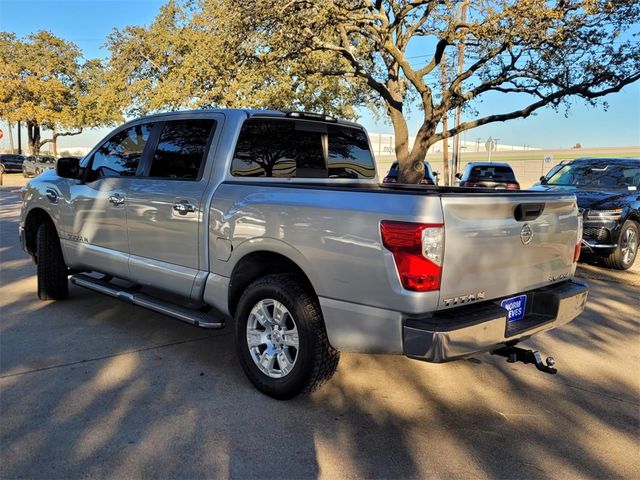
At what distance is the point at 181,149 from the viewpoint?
178 inches

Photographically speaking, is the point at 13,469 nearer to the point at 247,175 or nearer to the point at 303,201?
the point at 303,201

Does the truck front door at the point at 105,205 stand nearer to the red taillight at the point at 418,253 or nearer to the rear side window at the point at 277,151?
the rear side window at the point at 277,151

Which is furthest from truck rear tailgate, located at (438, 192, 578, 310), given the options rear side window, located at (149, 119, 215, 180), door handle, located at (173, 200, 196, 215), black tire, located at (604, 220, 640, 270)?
black tire, located at (604, 220, 640, 270)

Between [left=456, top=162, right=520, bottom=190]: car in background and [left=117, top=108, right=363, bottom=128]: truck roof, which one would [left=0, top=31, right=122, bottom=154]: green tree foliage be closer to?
[left=456, top=162, right=520, bottom=190]: car in background

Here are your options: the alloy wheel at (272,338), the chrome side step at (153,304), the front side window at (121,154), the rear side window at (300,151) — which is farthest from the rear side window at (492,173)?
the alloy wheel at (272,338)

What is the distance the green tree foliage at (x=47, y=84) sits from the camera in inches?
1515

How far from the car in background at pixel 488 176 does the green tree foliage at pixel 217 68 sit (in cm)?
594

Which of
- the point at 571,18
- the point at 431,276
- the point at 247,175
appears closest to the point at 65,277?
the point at 247,175

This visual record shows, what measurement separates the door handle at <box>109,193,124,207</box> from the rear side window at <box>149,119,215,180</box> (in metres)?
0.38

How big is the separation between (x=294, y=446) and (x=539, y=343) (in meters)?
2.94

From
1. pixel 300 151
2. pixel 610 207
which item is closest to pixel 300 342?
pixel 300 151

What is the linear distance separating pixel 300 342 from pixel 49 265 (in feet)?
11.8

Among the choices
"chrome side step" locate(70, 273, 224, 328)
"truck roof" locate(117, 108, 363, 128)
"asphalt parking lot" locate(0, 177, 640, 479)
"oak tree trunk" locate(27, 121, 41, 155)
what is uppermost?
"oak tree trunk" locate(27, 121, 41, 155)

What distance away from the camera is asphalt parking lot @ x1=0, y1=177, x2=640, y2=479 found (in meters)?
2.91
